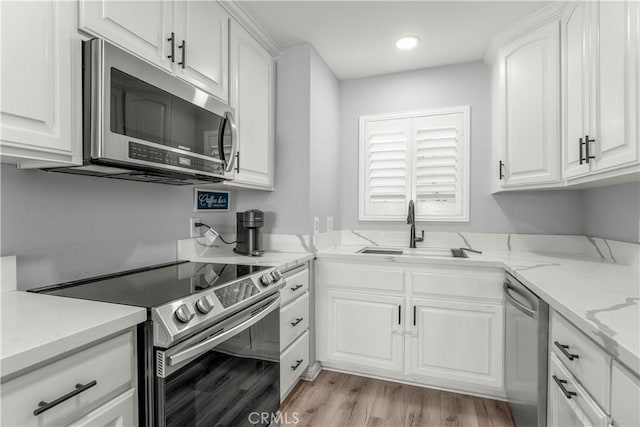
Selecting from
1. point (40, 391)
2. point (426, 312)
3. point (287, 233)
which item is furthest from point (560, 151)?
point (40, 391)

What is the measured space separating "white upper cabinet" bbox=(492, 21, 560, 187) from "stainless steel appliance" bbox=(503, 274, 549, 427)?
737 mm

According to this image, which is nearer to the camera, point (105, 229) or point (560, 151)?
point (105, 229)

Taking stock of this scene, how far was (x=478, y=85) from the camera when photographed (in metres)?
2.61

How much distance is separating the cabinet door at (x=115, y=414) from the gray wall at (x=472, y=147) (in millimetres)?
2198

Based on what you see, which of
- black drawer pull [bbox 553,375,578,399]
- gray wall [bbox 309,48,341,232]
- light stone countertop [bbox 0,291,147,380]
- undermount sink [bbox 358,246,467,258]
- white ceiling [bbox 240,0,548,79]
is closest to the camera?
light stone countertop [bbox 0,291,147,380]

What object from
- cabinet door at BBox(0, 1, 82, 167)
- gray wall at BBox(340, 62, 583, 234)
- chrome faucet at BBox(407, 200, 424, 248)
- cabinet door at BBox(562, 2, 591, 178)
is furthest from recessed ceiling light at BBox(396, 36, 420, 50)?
cabinet door at BBox(0, 1, 82, 167)

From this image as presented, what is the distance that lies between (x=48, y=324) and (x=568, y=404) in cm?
155

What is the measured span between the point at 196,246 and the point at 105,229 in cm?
60

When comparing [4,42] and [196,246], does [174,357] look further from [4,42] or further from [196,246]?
[196,246]

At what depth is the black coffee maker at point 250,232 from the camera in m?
2.13

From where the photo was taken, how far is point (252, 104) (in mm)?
2104

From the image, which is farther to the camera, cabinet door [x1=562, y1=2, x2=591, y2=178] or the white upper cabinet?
the white upper cabinet

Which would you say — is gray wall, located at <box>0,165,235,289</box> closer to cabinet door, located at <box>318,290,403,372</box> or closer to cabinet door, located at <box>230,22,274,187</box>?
cabinet door, located at <box>230,22,274,187</box>

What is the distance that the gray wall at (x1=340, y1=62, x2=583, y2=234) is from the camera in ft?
7.91
